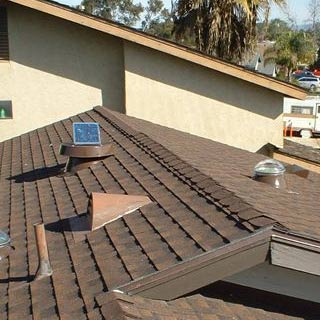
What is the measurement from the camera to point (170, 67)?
13.7 m

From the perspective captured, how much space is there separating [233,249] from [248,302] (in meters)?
0.83

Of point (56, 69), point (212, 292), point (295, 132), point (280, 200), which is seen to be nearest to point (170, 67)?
point (56, 69)

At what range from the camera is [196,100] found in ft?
45.4

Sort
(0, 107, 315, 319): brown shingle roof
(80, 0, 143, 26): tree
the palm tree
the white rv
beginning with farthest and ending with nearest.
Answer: (80, 0, 143, 26): tree < the white rv < the palm tree < (0, 107, 315, 319): brown shingle roof

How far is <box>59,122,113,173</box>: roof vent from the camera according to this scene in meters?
7.77

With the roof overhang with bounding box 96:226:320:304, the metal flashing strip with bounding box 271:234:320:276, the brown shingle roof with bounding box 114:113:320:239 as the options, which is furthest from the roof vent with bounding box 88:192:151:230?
the metal flashing strip with bounding box 271:234:320:276

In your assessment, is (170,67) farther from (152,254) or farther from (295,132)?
(295,132)

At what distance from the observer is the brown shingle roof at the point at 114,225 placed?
430 centimetres

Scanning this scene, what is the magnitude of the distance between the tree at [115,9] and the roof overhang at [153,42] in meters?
59.7

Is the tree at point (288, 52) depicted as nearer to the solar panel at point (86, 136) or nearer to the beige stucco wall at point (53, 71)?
the beige stucco wall at point (53, 71)

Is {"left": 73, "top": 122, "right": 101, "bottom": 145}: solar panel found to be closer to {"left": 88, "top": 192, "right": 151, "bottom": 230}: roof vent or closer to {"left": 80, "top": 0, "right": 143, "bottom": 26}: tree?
{"left": 88, "top": 192, "right": 151, "bottom": 230}: roof vent

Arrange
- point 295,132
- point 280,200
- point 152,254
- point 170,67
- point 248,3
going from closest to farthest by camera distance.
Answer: point 152,254 < point 280,200 < point 170,67 < point 248,3 < point 295,132

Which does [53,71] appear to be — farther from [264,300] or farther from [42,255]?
[264,300]

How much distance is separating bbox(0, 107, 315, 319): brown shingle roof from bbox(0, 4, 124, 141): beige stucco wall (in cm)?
608
